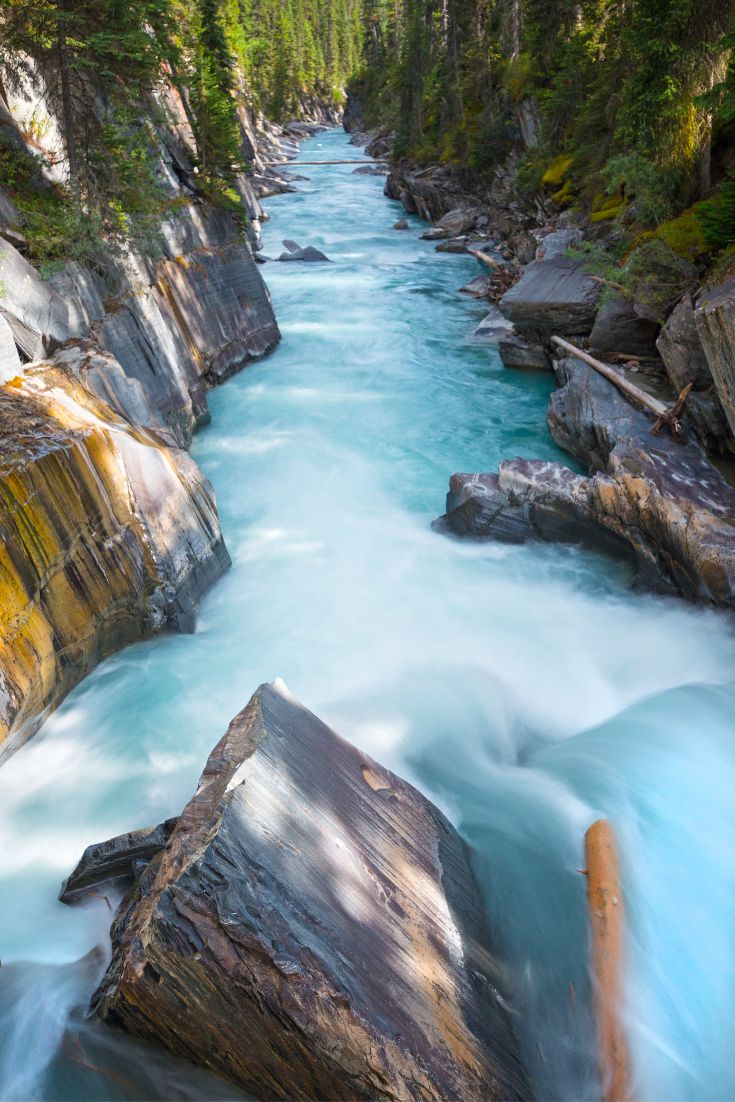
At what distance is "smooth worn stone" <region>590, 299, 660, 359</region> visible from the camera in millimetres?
11969

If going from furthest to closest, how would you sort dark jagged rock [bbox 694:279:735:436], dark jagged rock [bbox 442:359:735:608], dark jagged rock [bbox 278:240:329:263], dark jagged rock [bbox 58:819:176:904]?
1. dark jagged rock [bbox 278:240:329:263]
2. dark jagged rock [bbox 694:279:735:436]
3. dark jagged rock [bbox 442:359:735:608]
4. dark jagged rock [bbox 58:819:176:904]

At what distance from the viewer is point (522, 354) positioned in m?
15.4

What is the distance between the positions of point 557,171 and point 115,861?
80.7 ft

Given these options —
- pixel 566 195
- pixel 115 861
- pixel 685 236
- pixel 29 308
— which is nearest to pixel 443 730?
pixel 115 861

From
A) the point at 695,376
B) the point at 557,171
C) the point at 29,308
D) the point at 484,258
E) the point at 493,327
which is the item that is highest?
the point at 29,308

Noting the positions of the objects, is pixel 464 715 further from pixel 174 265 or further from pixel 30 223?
pixel 174 265

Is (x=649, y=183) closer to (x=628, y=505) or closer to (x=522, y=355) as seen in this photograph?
(x=522, y=355)

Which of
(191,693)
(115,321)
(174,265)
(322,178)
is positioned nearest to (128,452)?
(191,693)

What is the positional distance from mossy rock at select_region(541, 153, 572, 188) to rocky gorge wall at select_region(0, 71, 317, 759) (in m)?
14.5

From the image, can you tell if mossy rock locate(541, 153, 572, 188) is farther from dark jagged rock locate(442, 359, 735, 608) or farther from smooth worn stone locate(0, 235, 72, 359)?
smooth worn stone locate(0, 235, 72, 359)

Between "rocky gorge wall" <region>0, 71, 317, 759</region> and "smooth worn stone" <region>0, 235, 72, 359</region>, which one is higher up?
"smooth worn stone" <region>0, 235, 72, 359</region>

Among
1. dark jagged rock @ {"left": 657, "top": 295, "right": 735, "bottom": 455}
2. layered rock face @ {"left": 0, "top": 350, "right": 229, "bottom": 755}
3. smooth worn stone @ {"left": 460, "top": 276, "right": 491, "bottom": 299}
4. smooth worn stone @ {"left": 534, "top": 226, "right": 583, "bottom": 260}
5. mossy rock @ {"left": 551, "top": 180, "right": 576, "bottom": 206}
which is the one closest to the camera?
layered rock face @ {"left": 0, "top": 350, "right": 229, "bottom": 755}

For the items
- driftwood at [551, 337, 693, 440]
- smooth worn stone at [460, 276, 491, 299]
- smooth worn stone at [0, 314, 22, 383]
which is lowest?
smooth worn stone at [460, 276, 491, 299]

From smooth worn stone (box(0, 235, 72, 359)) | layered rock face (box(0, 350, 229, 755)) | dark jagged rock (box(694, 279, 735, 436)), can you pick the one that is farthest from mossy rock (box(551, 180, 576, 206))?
layered rock face (box(0, 350, 229, 755))
